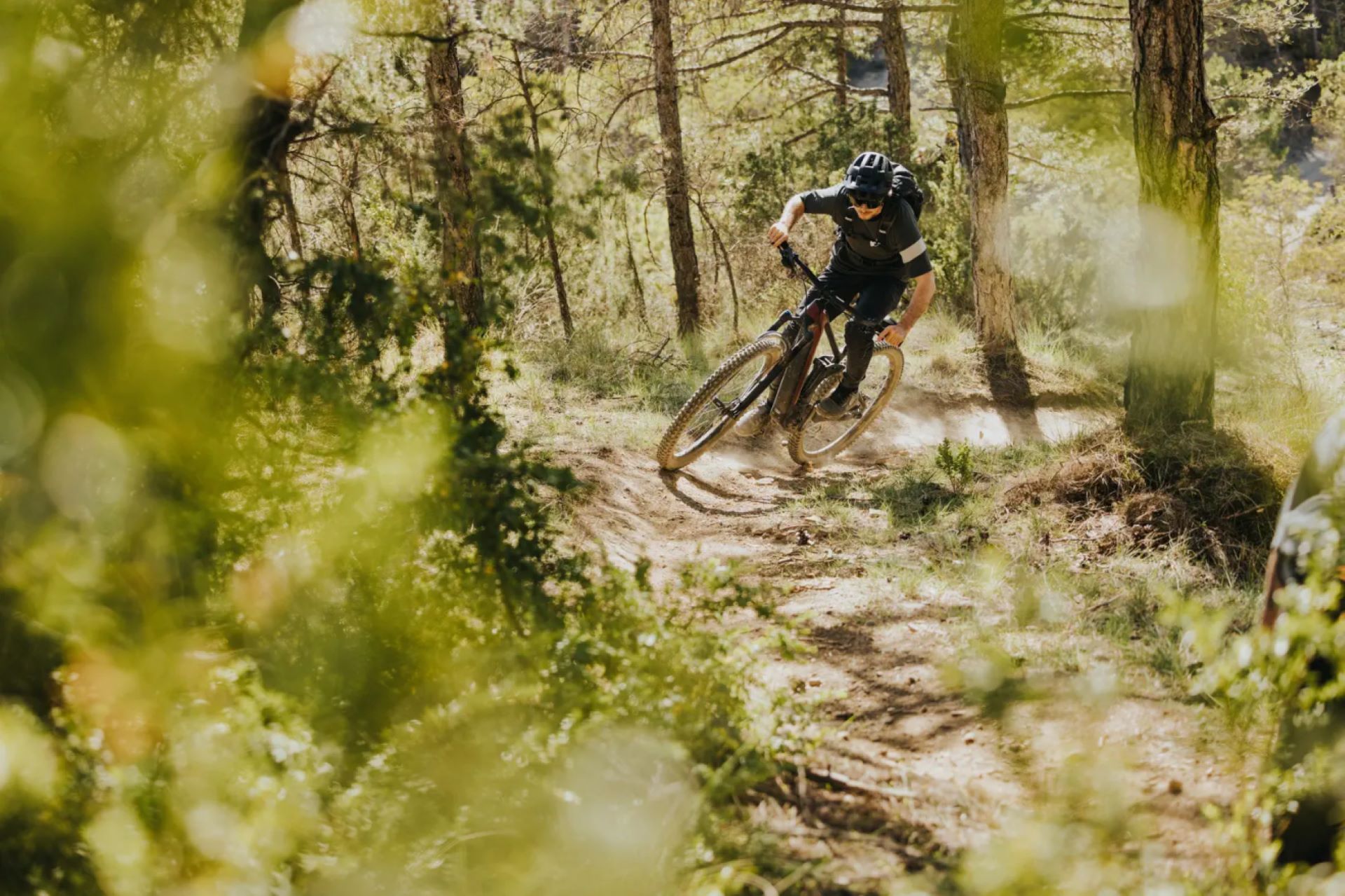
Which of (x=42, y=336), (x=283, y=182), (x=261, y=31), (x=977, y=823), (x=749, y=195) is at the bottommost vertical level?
(x=977, y=823)

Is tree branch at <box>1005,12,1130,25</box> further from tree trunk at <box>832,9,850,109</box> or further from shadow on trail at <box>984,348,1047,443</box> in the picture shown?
tree trunk at <box>832,9,850,109</box>

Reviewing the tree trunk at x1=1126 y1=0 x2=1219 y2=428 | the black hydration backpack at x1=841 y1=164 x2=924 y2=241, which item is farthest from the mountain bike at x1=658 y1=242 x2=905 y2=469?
the tree trunk at x1=1126 y1=0 x2=1219 y2=428

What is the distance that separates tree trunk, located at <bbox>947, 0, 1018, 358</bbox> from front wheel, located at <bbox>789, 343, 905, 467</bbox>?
1778 mm

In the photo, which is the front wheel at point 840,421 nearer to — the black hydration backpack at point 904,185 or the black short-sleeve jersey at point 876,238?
the black short-sleeve jersey at point 876,238

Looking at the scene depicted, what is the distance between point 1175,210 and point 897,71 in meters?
9.50

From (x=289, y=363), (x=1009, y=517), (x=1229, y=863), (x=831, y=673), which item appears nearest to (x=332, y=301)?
(x=289, y=363)

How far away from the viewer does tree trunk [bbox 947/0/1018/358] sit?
9570 millimetres

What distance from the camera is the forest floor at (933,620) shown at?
2.96 metres

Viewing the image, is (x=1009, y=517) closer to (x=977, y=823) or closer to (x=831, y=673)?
(x=831, y=673)

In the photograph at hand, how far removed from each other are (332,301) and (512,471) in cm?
91

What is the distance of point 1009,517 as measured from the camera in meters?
5.93

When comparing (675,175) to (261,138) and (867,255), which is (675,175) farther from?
(261,138)

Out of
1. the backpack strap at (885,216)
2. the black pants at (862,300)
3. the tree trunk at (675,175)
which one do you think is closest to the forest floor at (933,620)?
the black pants at (862,300)

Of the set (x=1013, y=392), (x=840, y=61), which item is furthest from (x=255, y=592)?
(x=840, y=61)
